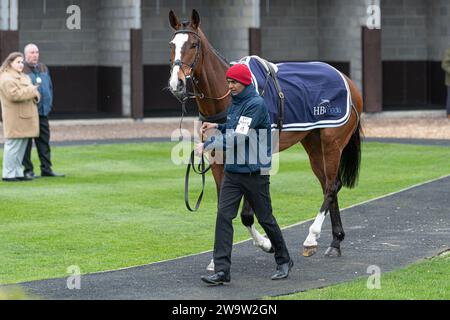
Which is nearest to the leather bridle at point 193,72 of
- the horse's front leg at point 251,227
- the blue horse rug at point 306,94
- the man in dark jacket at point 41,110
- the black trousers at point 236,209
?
the blue horse rug at point 306,94

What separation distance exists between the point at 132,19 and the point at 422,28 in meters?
9.47

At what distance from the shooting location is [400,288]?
10.0 metres

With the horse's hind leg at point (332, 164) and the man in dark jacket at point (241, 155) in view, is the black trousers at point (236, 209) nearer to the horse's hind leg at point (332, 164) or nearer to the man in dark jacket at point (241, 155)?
the man in dark jacket at point (241, 155)

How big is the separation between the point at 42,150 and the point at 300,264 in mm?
8369

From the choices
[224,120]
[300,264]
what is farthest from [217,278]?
[224,120]

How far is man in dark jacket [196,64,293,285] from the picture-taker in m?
10.4

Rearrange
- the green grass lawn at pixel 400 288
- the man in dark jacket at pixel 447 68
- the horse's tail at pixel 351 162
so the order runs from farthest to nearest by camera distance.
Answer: the man in dark jacket at pixel 447 68 → the horse's tail at pixel 351 162 → the green grass lawn at pixel 400 288

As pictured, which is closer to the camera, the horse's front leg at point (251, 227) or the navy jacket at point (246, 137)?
the navy jacket at point (246, 137)

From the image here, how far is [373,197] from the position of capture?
16344 mm

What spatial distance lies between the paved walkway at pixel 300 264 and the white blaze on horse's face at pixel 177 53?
1721 mm

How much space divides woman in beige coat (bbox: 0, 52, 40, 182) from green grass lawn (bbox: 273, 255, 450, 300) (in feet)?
29.5

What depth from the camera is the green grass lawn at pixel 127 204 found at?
12.1 meters

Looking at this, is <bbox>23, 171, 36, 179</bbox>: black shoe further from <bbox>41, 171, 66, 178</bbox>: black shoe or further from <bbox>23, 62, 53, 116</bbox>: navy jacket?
<bbox>23, 62, 53, 116</bbox>: navy jacket
